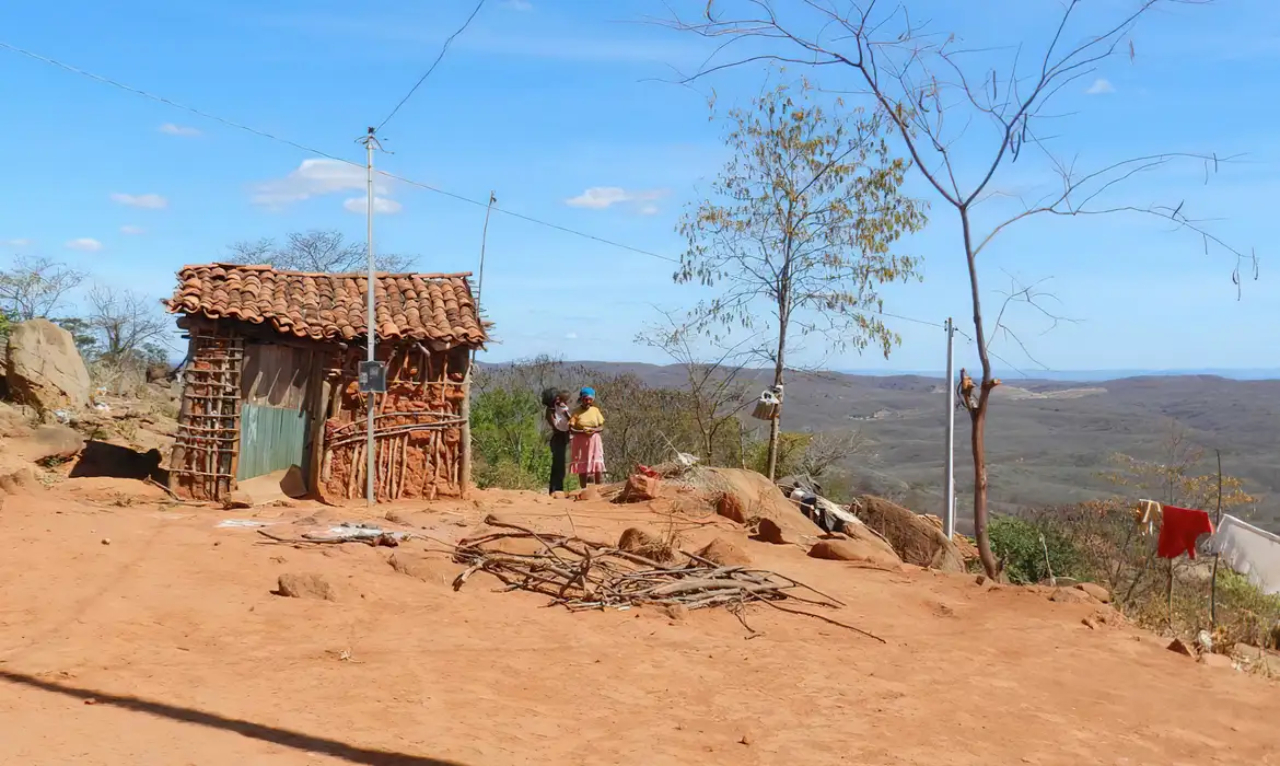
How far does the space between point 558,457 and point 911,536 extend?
16.7 feet

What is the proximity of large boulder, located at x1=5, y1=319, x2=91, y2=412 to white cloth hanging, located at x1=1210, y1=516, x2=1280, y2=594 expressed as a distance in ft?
63.4

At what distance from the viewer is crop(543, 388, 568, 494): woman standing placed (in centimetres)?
1527

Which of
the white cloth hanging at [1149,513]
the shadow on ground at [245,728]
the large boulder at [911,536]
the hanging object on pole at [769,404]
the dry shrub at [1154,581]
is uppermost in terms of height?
the hanging object on pole at [769,404]

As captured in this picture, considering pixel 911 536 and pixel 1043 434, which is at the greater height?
pixel 911 536

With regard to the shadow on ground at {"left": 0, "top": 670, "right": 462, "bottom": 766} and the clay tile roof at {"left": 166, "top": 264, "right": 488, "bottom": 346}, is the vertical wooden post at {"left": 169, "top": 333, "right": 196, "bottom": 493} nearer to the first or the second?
the clay tile roof at {"left": 166, "top": 264, "right": 488, "bottom": 346}

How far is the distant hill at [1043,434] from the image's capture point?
1390 inches

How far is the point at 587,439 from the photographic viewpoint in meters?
15.7

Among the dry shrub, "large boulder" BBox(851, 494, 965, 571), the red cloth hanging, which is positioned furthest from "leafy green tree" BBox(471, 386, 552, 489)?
the red cloth hanging

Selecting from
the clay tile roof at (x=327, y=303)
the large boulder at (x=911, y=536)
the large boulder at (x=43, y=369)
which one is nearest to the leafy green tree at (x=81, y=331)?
the large boulder at (x=43, y=369)

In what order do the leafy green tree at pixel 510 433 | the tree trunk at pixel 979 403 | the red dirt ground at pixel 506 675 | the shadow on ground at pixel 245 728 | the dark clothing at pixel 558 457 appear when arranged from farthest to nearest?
the leafy green tree at pixel 510 433, the dark clothing at pixel 558 457, the tree trunk at pixel 979 403, the red dirt ground at pixel 506 675, the shadow on ground at pixel 245 728

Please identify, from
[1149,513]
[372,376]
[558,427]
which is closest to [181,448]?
[372,376]

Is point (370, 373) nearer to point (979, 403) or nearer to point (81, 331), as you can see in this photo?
point (979, 403)

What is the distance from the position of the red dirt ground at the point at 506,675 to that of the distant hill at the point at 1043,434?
13462mm

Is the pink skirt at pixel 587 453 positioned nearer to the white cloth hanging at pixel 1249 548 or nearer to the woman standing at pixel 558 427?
the woman standing at pixel 558 427
